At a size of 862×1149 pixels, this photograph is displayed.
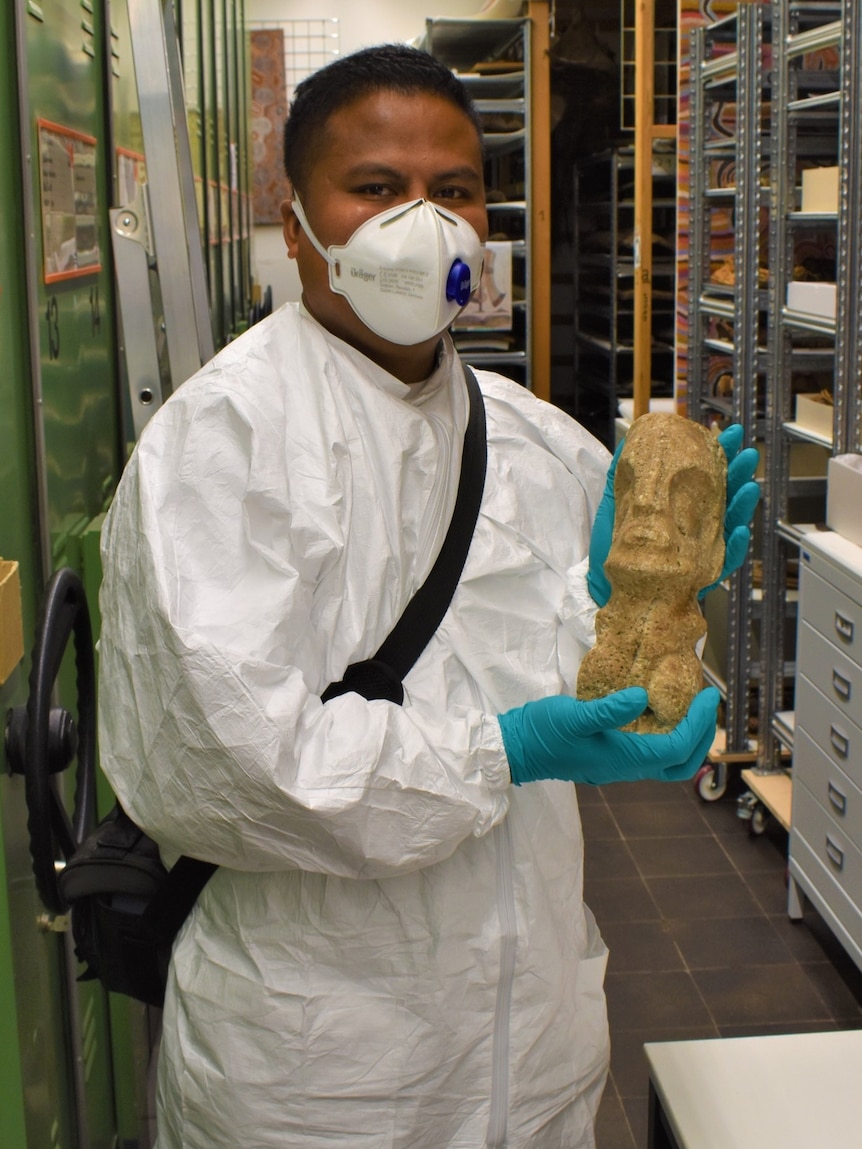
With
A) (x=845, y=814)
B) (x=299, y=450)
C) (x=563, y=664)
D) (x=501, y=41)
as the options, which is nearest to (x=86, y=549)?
(x=299, y=450)

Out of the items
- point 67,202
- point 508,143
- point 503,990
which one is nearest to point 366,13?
point 508,143

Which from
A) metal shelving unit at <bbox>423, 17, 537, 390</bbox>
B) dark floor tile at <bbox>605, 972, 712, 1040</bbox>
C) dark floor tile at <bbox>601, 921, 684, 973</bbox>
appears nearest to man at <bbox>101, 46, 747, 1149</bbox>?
dark floor tile at <bbox>605, 972, 712, 1040</bbox>

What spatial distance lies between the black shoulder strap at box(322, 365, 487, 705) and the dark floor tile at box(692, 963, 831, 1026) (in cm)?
196

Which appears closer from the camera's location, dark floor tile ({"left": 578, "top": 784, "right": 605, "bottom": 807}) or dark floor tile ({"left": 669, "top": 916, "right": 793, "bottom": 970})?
dark floor tile ({"left": 669, "top": 916, "right": 793, "bottom": 970})

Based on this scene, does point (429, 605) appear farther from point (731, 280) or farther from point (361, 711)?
point (731, 280)

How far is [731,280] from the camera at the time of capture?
152 inches

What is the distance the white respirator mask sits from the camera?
132cm

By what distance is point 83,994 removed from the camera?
1.82 metres

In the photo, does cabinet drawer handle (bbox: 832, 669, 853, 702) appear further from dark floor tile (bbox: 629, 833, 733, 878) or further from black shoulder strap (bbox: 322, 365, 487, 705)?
black shoulder strap (bbox: 322, 365, 487, 705)

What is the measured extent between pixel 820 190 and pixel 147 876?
2.57m

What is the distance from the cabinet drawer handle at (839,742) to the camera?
112 inches

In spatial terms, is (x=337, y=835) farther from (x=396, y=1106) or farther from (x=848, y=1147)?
(x=848, y=1147)

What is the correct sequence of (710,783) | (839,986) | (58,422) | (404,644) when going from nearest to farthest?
(404,644)
(58,422)
(839,986)
(710,783)

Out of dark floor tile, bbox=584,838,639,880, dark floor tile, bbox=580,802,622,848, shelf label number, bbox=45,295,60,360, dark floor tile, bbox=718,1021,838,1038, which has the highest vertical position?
shelf label number, bbox=45,295,60,360
